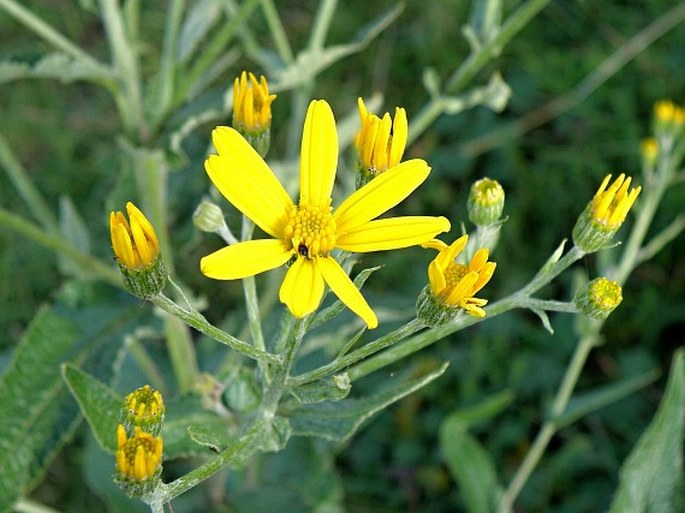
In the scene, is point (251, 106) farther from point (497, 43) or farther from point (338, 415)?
point (497, 43)

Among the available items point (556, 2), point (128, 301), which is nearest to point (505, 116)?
point (556, 2)

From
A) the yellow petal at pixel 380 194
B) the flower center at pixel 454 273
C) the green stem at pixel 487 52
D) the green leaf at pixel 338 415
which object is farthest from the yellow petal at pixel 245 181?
the green stem at pixel 487 52

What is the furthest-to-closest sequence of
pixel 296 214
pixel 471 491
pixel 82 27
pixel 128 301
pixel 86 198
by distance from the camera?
pixel 82 27
pixel 86 198
pixel 471 491
pixel 128 301
pixel 296 214

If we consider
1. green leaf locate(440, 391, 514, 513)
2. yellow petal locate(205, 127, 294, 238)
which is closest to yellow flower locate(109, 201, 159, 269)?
yellow petal locate(205, 127, 294, 238)

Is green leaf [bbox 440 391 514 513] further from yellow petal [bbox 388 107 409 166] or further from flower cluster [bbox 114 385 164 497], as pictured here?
flower cluster [bbox 114 385 164 497]

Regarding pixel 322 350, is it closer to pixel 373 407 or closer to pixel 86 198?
pixel 373 407

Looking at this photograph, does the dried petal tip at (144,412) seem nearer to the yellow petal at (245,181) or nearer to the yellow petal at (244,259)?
the yellow petal at (244,259)
